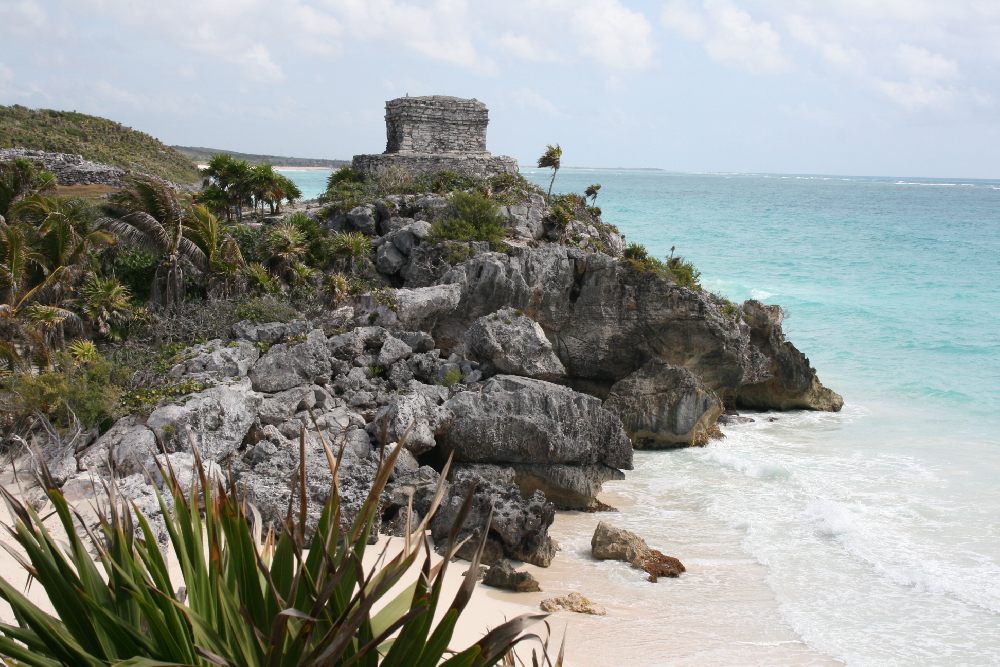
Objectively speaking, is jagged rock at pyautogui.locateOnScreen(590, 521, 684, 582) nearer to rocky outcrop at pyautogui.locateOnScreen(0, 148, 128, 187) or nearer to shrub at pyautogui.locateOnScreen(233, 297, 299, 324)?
shrub at pyautogui.locateOnScreen(233, 297, 299, 324)

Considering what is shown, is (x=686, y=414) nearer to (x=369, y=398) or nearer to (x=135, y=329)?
(x=369, y=398)

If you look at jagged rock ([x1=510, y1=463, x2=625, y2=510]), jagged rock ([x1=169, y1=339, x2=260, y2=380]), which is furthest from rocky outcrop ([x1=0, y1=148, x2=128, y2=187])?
jagged rock ([x1=510, y1=463, x2=625, y2=510])

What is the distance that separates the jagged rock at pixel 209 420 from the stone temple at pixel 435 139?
11.7m

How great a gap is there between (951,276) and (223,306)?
34.1 meters

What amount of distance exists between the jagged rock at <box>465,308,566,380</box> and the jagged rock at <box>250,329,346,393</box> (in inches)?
102

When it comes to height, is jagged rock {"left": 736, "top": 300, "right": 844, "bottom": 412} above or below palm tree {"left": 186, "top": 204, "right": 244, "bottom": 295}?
below

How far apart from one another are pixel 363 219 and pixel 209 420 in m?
8.03

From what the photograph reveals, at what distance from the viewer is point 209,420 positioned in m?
10.7

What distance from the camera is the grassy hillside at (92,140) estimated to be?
3809 cm

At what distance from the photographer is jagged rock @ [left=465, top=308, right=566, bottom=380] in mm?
13711

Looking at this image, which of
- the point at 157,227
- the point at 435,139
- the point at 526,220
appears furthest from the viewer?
the point at 435,139

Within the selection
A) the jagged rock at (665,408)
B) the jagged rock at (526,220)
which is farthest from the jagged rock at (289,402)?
the jagged rock at (526,220)

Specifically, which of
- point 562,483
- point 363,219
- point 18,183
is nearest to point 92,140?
point 18,183

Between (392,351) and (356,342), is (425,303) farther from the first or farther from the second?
(356,342)
